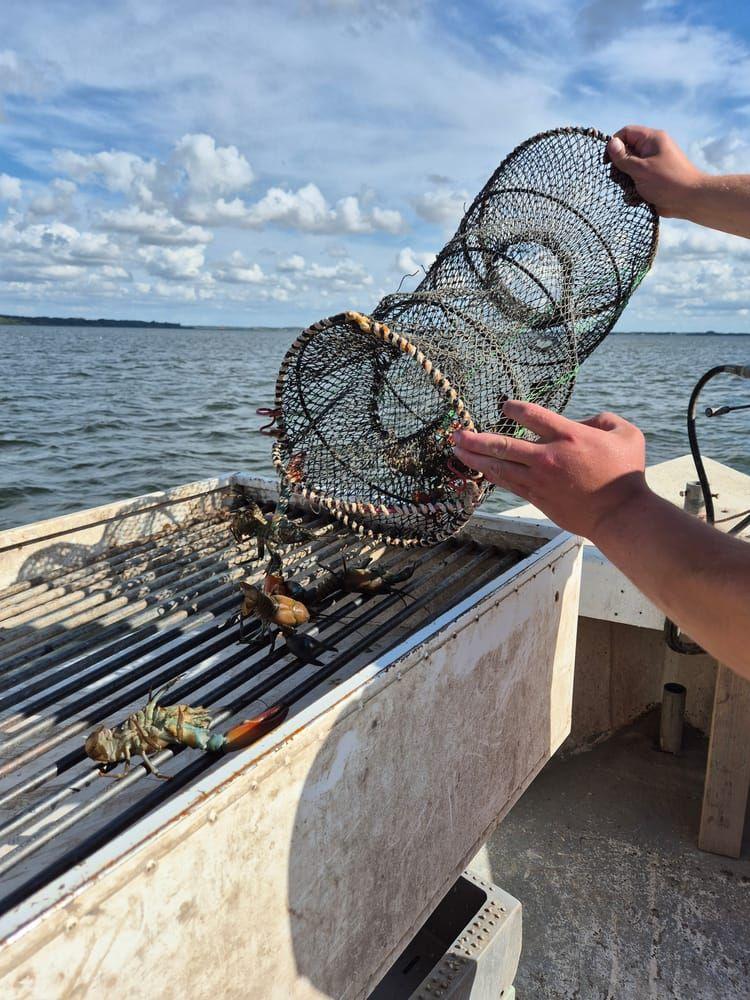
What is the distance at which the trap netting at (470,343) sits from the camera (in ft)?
9.41

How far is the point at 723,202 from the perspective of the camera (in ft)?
8.45

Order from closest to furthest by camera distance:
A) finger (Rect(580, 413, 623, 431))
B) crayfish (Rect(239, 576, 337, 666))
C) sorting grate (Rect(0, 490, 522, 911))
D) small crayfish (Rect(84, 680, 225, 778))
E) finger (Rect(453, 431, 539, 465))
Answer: finger (Rect(453, 431, 539, 465)), finger (Rect(580, 413, 623, 431)), sorting grate (Rect(0, 490, 522, 911)), small crayfish (Rect(84, 680, 225, 778)), crayfish (Rect(239, 576, 337, 666))

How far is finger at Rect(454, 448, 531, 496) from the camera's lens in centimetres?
156

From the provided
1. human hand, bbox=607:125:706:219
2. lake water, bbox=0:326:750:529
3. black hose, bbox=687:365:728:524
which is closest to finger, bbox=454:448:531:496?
human hand, bbox=607:125:706:219

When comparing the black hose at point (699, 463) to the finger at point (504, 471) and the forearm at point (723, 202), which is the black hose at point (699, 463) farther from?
the finger at point (504, 471)

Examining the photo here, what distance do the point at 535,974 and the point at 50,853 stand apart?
316cm

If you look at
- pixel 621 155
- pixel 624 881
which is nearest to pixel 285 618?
pixel 621 155

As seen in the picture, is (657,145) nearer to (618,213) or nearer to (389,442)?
(618,213)

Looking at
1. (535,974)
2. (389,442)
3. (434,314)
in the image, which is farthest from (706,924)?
(434,314)

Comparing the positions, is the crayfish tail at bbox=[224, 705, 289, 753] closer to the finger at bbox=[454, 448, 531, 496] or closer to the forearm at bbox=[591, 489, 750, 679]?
the finger at bbox=[454, 448, 531, 496]

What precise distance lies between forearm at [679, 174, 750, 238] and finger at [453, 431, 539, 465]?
161 centimetres

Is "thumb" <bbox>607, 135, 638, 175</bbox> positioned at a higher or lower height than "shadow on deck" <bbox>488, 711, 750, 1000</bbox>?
higher

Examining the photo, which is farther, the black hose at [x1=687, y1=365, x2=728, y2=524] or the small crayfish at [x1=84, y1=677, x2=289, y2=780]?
the black hose at [x1=687, y1=365, x2=728, y2=524]

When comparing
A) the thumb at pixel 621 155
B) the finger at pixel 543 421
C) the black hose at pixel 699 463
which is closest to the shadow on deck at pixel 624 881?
the black hose at pixel 699 463
